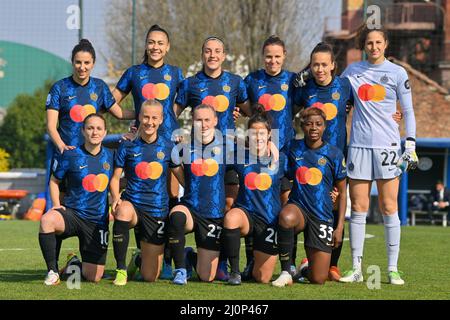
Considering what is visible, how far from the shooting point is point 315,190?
7.07 metres

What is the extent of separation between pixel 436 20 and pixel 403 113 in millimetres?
22385

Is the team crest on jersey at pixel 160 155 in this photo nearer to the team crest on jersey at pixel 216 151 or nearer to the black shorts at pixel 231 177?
the team crest on jersey at pixel 216 151

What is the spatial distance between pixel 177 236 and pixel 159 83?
126 centimetres

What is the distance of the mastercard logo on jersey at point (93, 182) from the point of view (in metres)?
7.04

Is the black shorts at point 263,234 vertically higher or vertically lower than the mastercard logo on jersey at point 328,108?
lower

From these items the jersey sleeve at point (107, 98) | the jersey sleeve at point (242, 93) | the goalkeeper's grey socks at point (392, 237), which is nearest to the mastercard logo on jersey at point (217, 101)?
the jersey sleeve at point (242, 93)

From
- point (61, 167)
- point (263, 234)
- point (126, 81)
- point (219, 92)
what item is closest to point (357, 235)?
point (263, 234)

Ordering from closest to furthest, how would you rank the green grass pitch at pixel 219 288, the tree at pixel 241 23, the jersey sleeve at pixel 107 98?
the green grass pitch at pixel 219 288
the jersey sleeve at pixel 107 98
the tree at pixel 241 23

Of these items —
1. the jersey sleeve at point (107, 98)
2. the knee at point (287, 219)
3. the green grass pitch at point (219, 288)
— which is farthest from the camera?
the jersey sleeve at point (107, 98)

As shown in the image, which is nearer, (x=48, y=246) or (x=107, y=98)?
(x=48, y=246)

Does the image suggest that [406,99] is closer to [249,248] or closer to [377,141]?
[377,141]

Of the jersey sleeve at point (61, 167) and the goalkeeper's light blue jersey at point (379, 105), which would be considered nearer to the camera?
the jersey sleeve at point (61, 167)
